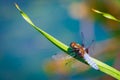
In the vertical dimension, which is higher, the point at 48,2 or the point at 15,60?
the point at 48,2

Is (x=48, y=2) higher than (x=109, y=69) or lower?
higher

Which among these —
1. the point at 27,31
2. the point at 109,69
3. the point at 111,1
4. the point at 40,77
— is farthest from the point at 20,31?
the point at 109,69

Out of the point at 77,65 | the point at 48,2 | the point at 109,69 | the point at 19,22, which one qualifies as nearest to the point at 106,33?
the point at 77,65

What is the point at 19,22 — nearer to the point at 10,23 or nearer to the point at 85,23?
the point at 10,23

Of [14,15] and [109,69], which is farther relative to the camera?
[14,15]

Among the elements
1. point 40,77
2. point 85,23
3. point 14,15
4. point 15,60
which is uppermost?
point 14,15

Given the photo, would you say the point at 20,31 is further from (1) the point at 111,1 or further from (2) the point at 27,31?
(1) the point at 111,1
